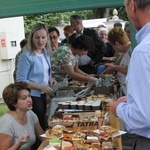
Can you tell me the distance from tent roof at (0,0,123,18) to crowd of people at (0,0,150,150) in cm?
21

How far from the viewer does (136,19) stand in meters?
1.33

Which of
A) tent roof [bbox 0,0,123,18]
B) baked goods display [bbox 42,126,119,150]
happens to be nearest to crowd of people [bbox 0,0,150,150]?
tent roof [bbox 0,0,123,18]

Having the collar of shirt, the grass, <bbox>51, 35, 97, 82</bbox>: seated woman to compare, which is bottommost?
the grass

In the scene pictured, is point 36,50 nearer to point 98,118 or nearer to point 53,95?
point 53,95

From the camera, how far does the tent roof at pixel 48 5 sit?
316 centimetres

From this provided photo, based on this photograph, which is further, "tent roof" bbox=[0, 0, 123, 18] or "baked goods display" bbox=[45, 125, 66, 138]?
"tent roof" bbox=[0, 0, 123, 18]

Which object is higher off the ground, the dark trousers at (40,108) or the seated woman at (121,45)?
the seated woman at (121,45)

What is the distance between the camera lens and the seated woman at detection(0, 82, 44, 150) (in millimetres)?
2402

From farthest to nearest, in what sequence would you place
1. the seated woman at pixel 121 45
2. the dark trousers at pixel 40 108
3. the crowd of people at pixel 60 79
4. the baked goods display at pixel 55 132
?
the seated woman at pixel 121 45
the dark trousers at pixel 40 108
the baked goods display at pixel 55 132
the crowd of people at pixel 60 79

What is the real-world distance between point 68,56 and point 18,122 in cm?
133

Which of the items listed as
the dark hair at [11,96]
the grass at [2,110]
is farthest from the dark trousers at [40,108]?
the grass at [2,110]

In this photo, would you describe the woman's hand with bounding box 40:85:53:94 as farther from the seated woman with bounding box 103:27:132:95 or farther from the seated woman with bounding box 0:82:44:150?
the seated woman with bounding box 103:27:132:95

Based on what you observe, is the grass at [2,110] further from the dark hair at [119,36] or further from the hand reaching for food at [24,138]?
the hand reaching for food at [24,138]

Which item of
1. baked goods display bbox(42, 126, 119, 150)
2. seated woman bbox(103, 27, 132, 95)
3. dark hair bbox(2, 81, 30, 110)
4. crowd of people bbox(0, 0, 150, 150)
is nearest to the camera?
crowd of people bbox(0, 0, 150, 150)
